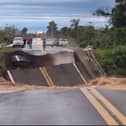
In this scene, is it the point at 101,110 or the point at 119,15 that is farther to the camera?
the point at 119,15

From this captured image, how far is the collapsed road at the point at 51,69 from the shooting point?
36812 millimetres

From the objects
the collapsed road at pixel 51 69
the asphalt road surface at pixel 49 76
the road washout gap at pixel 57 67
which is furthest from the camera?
the road washout gap at pixel 57 67

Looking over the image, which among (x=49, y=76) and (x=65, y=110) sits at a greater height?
(x=65, y=110)

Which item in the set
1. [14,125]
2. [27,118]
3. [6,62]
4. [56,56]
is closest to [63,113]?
[27,118]

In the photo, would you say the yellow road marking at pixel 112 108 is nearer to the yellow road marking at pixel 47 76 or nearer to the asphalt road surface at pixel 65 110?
the asphalt road surface at pixel 65 110

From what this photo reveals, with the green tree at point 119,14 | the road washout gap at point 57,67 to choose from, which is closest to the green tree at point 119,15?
the green tree at point 119,14

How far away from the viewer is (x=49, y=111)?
1429 centimetres

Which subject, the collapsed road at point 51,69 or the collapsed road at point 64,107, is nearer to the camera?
the collapsed road at point 64,107

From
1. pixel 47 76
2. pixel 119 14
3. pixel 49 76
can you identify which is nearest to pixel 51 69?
pixel 49 76

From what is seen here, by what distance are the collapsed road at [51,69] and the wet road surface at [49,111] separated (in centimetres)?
1730

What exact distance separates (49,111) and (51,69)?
83.0 ft

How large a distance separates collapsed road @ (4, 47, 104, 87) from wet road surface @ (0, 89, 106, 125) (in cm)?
1730

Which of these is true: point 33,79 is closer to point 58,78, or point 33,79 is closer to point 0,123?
point 58,78

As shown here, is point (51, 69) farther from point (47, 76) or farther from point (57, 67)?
point (47, 76)
